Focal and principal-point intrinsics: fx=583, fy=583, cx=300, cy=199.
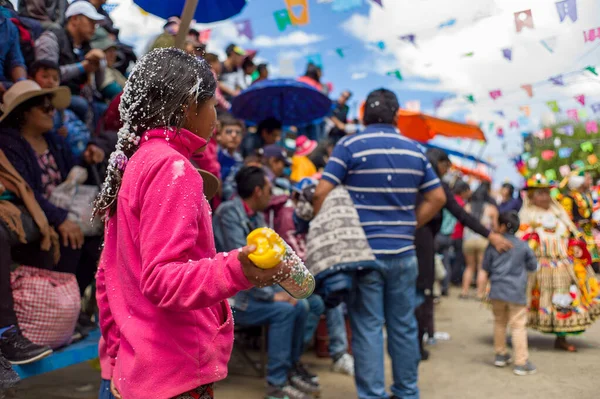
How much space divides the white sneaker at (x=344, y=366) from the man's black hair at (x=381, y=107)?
229 cm

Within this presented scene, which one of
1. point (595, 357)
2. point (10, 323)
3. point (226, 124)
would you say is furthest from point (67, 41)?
point (595, 357)

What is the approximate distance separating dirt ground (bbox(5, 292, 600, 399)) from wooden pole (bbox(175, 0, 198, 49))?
248 cm

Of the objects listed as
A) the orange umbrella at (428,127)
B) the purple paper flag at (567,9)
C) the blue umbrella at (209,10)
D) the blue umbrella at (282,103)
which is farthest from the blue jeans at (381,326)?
the orange umbrella at (428,127)

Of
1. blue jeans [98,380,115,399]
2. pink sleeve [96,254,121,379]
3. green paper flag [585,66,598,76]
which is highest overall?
green paper flag [585,66,598,76]

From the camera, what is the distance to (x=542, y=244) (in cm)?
648

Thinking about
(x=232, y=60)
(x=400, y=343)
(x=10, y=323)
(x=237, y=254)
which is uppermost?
(x=232, y=60)

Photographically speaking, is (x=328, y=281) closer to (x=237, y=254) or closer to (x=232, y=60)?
(x=237, y=254)

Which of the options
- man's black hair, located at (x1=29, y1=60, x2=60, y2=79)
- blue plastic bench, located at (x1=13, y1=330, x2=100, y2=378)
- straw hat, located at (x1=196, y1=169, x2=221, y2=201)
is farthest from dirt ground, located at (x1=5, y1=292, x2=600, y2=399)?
straw hat, located at (x1=196, y1=169, x2=221, y2=201)

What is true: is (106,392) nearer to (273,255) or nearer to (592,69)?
(273,255)

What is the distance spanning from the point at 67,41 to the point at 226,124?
1530 mm

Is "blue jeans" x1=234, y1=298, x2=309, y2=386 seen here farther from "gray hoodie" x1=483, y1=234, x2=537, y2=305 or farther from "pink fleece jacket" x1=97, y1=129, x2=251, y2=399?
"pink fleece jacket" x1=97, y1=129, x2=251, y2=399

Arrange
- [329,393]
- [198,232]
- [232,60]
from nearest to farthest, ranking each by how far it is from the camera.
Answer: [198,232] < [329,393] < [232,60]

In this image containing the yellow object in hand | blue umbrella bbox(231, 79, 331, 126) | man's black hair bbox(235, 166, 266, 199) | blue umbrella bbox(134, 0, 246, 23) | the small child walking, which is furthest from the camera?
blue umbrella bbox(231, 79, 331, 126)

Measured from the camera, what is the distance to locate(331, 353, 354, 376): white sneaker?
5.27 metres
